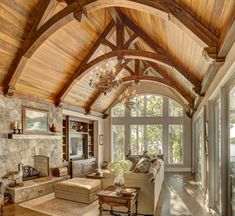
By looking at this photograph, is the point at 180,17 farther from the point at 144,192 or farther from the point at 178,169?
the point at 178,169

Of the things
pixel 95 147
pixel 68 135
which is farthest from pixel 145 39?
pixel 95 147

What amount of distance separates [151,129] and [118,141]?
6.12 feet

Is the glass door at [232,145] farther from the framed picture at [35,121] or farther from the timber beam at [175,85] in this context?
the timber beam at [175,85]

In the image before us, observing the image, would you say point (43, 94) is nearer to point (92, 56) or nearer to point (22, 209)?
point (92, 56)

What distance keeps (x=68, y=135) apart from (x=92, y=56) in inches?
136

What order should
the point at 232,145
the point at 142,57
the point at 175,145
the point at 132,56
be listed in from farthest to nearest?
the point at 175,145
the point at 132,56
the point at 142,57
the point at 232,145

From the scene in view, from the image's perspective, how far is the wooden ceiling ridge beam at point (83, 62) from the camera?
320 inches

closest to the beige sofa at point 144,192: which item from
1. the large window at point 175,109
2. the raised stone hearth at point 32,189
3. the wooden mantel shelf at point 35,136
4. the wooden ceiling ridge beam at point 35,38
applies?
the raised stone hearth at point 32,189

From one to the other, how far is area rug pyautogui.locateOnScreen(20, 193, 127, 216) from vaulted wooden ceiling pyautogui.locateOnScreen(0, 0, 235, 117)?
2901 millimetres

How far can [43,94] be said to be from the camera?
8.69 m

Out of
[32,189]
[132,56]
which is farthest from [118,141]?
[32,189]

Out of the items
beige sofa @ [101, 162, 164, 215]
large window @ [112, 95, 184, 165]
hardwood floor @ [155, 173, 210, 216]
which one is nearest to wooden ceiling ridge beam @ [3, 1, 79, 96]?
beige sofa @ [101, 162, 164, 215]

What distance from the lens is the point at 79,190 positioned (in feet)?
21.8

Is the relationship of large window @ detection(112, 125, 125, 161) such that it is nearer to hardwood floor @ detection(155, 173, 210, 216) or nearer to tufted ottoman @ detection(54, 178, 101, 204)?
hardwood floor @ detection(155, 173, 210, 216)
